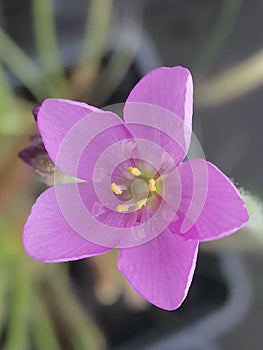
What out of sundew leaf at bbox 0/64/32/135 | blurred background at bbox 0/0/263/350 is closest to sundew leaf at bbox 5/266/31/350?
blurred background at bbox 0/0/263/350

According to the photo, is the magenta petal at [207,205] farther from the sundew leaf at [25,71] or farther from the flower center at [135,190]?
the sundew leaf at [25,71]

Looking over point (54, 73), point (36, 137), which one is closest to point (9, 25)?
point (54, 73)

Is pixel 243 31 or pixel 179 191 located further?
pixel 243 31

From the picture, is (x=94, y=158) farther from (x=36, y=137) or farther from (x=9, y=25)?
(x=9, y=25)

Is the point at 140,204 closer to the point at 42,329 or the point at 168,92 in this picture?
the point at 168,92

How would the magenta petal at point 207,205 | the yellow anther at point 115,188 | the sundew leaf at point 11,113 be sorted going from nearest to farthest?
the magenta petal at point 207,205, the yellow anther at point 115,188, the sundew leaf at point 11,113

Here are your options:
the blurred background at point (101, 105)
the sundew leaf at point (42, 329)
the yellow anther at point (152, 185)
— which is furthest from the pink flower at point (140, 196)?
the sundew leaf at point (42, 329)

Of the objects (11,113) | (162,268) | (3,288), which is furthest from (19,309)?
(162,268)

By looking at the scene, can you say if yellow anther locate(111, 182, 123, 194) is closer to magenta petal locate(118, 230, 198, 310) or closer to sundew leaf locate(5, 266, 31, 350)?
magenta petal locate(118, 230, 198, 310)
